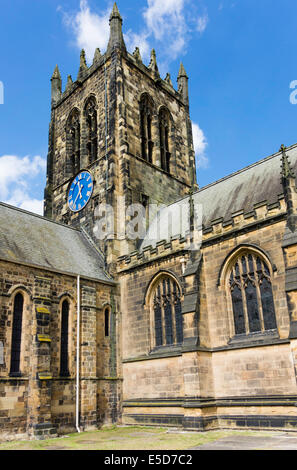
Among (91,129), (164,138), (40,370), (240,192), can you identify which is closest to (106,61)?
(91,129)

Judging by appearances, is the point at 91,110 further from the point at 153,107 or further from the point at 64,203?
the point at 64,203

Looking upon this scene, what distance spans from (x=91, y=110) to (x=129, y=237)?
10.9 meters

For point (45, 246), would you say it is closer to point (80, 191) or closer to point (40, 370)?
point (40, 370)

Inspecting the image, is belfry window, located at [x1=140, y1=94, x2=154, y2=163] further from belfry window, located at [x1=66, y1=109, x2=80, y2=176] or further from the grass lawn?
the grass lawn

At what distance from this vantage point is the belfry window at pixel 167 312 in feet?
62.9

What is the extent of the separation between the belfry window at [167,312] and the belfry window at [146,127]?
11019mm

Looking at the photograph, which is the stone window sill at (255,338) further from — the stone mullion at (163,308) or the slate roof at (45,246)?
the slate roof at (45,246)

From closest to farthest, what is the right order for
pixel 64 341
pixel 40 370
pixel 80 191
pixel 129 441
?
1. pixel 129 441
2. pixel 40 370
3. pixel 64 341
4. pixel 80 191

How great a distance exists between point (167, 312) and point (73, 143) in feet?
53.8

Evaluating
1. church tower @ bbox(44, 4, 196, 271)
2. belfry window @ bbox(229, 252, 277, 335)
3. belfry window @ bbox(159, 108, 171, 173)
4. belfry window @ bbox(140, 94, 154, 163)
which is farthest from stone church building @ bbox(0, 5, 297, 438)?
belfry window @ bbox(159, 108, 171, 173)

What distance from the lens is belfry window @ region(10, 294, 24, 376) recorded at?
1695cm

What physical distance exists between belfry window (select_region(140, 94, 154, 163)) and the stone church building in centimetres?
63

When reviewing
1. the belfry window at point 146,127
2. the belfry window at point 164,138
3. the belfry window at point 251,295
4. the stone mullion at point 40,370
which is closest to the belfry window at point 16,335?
the stone mullion at point 40,370

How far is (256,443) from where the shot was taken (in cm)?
1201
